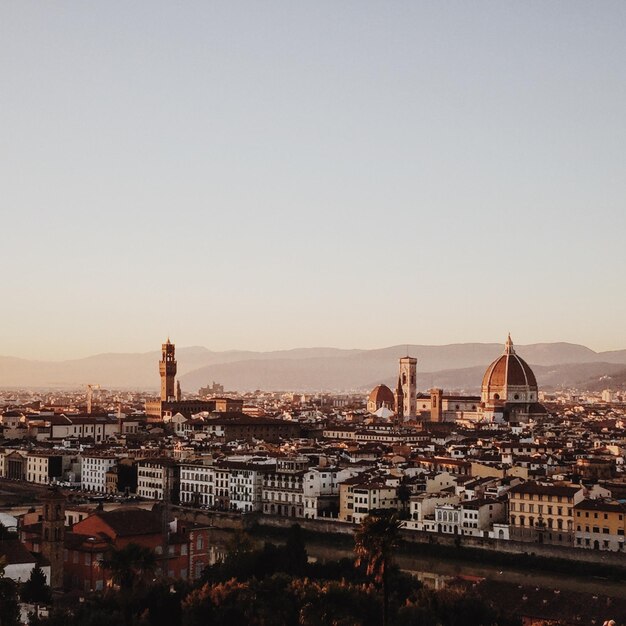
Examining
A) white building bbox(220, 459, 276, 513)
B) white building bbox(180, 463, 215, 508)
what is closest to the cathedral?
white building bbox(180, 463, 215, 508)

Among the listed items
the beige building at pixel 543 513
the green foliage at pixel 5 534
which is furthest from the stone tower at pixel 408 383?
the green foliage at pixel 5 534

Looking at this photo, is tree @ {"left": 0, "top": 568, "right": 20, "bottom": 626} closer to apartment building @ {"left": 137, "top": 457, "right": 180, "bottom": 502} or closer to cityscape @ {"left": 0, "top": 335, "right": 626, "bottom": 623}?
cityscape @ {"left": 0, "top": 335, "right": 626, "bottom": 623}

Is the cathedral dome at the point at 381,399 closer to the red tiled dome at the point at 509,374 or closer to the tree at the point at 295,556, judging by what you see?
the red tiled dome at the point at 509,374

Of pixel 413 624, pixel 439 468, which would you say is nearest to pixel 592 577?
pixel 413 624

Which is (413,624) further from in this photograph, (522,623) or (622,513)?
(622,513)

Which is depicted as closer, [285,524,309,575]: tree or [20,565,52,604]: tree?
[20,565,52,604]: tree
